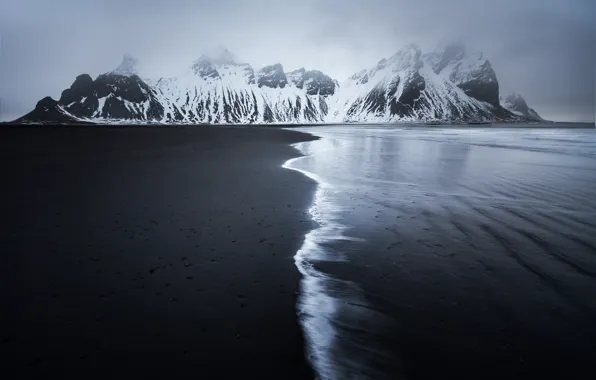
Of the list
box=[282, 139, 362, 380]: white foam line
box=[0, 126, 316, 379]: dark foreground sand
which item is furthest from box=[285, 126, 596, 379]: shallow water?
box=[0, 126, 316, 379]: dark foreground sand

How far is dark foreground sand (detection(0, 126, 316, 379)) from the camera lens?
4.24 meters

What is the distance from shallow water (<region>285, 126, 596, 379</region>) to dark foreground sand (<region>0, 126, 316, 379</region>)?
0.71 meters

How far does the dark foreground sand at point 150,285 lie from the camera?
13.9 feet

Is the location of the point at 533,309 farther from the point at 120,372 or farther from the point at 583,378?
the point at 120,372

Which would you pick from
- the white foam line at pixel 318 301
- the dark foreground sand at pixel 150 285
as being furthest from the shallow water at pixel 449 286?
the dark foreground sand at pixel 150 285

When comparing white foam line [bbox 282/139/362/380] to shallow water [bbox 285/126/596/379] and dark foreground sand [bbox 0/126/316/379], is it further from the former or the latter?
dark foreground sand [bbox 0/126/316/379]

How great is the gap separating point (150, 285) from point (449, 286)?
5.47 meters

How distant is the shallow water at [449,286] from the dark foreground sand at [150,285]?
2.33 feet

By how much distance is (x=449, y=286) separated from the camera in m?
6.24

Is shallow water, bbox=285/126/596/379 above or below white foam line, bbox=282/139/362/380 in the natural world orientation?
above

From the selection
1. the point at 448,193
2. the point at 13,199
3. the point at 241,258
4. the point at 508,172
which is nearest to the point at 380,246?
the point at 241,258

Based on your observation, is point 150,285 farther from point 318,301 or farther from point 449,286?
point 449,286

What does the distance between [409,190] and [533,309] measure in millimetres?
9915

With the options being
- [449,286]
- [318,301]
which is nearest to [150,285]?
[318,301]
